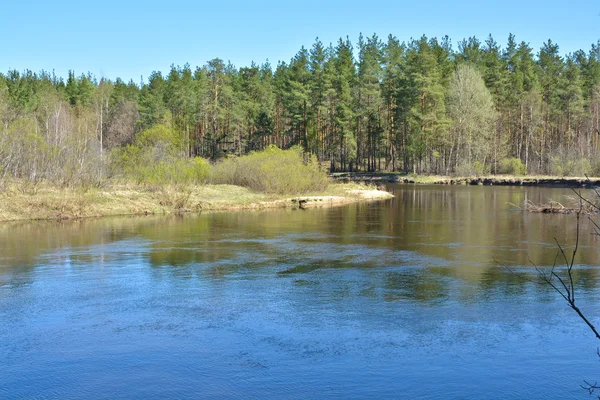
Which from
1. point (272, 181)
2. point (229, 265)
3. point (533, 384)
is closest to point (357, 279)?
point (229, 265)

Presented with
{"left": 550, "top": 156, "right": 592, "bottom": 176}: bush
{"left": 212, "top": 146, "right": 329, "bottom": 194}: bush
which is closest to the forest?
{"left": 550, "top": 156, "right": 592, "bottom": 176}: bush

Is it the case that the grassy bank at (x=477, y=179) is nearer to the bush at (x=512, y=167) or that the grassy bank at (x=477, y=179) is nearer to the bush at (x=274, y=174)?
the bush at (x=512, y=167)

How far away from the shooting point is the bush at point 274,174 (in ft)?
149

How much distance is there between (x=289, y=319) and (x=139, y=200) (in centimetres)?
2647

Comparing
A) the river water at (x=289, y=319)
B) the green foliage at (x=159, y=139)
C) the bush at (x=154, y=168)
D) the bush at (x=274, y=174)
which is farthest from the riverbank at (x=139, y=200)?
the river water at (x=289, y=319)

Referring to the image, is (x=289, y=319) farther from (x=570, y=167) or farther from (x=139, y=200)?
(x=570, y=167)

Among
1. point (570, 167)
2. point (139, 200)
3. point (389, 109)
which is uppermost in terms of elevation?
point (389, 109)

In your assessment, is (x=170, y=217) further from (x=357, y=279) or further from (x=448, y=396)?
(x=448, y=396)

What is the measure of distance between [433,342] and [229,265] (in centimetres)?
934

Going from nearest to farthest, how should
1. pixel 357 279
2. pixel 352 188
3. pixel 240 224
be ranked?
pixel 357 279 < pixel 240 224 < pixel 352 188

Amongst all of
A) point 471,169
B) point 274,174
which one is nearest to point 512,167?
point 471,169

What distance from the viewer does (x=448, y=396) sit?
9.28 metres

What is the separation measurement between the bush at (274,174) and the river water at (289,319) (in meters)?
20.2

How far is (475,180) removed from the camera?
6831 centimetres
